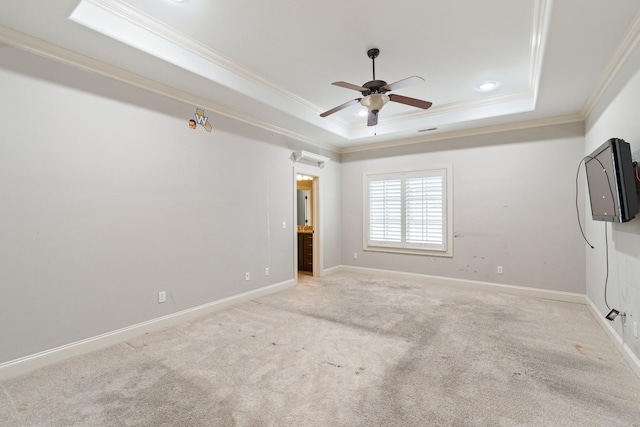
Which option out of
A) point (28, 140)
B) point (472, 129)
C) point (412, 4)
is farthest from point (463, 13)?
point (28, 140)

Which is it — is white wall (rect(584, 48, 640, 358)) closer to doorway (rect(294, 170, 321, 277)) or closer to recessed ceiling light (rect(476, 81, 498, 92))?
recessed ceiling light (rect(476, 81, 498, 92))

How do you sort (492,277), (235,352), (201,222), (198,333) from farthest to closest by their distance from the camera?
(492,277)
(201,222)
(198,333)
(235,352)

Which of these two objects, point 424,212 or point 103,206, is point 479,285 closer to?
point 424,212

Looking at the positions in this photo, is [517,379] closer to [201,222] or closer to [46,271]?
[201,222]

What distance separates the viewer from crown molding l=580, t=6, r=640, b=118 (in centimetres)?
232

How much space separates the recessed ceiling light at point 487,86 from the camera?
13.0ft

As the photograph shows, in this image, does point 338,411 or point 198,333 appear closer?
point 338,411

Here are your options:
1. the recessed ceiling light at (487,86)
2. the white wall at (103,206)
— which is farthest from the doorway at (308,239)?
the recessed ceiling light at (487,86)

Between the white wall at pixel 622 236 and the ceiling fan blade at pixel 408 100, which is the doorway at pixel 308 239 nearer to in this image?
the ceiling fan blade at pixel 408 100

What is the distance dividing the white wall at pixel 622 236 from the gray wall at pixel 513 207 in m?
0.78

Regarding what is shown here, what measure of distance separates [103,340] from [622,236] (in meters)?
5.11

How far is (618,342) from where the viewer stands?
9.20 feet

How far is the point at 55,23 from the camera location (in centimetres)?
231

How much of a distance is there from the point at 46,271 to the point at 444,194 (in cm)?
557
